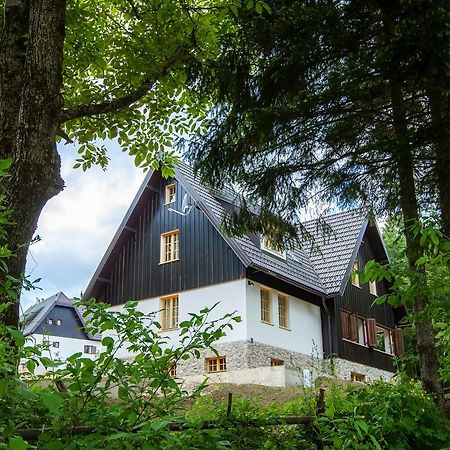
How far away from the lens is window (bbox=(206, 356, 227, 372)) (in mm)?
17500

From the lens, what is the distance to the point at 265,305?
1867cm


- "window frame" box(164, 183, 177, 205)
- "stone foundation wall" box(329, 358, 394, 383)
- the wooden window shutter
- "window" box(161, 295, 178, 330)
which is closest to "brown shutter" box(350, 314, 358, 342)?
"stone foundation wall" box(329, 358, 394, 383)

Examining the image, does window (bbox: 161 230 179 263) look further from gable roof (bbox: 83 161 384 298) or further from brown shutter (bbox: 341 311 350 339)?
brown shutter (bbox: 341 311 350 339)

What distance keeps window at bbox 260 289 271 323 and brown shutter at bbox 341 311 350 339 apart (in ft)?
12.1

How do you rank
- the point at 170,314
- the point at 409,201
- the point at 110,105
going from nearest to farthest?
the point at 110,105 → the point at 409,201 → the point at 170,314

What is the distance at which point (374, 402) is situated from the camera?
4723 mm

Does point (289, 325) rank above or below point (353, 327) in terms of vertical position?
below

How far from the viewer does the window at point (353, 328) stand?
68.4 feet

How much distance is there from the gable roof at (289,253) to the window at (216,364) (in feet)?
10.1

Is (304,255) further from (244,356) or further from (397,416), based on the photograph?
(397,416)

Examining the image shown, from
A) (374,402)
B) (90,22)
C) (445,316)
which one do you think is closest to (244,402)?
(374,402)

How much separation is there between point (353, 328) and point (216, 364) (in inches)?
243

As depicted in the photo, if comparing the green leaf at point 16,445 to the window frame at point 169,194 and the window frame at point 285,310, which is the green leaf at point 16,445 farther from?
the window frame at point 169,194

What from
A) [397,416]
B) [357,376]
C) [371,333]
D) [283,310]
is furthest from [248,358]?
[397,416]
